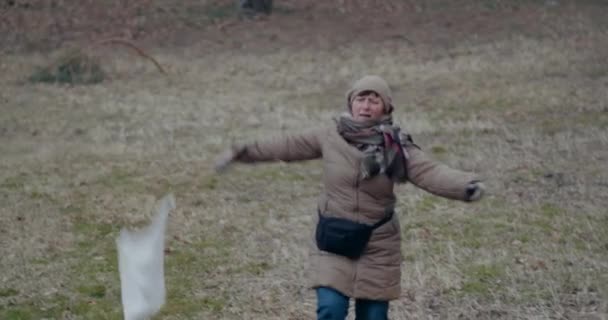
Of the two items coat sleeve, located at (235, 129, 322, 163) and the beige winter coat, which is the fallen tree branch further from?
the beige winter coat

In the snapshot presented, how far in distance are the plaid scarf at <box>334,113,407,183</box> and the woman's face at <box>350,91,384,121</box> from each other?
35 millimetres

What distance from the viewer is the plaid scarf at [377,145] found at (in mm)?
4941

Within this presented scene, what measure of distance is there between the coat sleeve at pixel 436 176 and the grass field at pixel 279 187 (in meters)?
1.63

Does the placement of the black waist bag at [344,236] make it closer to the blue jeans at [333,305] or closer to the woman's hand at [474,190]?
the blue jeans at [333,305]

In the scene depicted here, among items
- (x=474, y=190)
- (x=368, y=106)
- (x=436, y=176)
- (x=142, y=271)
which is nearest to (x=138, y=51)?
(x=142, y=271)

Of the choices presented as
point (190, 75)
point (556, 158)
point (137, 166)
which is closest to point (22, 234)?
point (137, 166)

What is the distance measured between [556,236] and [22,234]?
412 centimetres

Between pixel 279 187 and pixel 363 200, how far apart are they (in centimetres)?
528

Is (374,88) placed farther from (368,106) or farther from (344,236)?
(344,236)

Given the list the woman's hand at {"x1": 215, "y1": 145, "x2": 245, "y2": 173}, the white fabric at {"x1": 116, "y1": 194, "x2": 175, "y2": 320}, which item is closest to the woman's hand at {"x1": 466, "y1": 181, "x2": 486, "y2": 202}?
the woman's hand at {"x1": 215, "y1": 145, "x2": 245, "y2": 173}

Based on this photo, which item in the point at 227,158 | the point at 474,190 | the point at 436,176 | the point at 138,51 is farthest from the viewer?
the point at 138,51

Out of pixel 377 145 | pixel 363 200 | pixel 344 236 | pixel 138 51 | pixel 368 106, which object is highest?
pixel 368 106

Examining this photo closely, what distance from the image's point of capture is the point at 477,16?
2538cm

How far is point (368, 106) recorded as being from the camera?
16.4 ft
